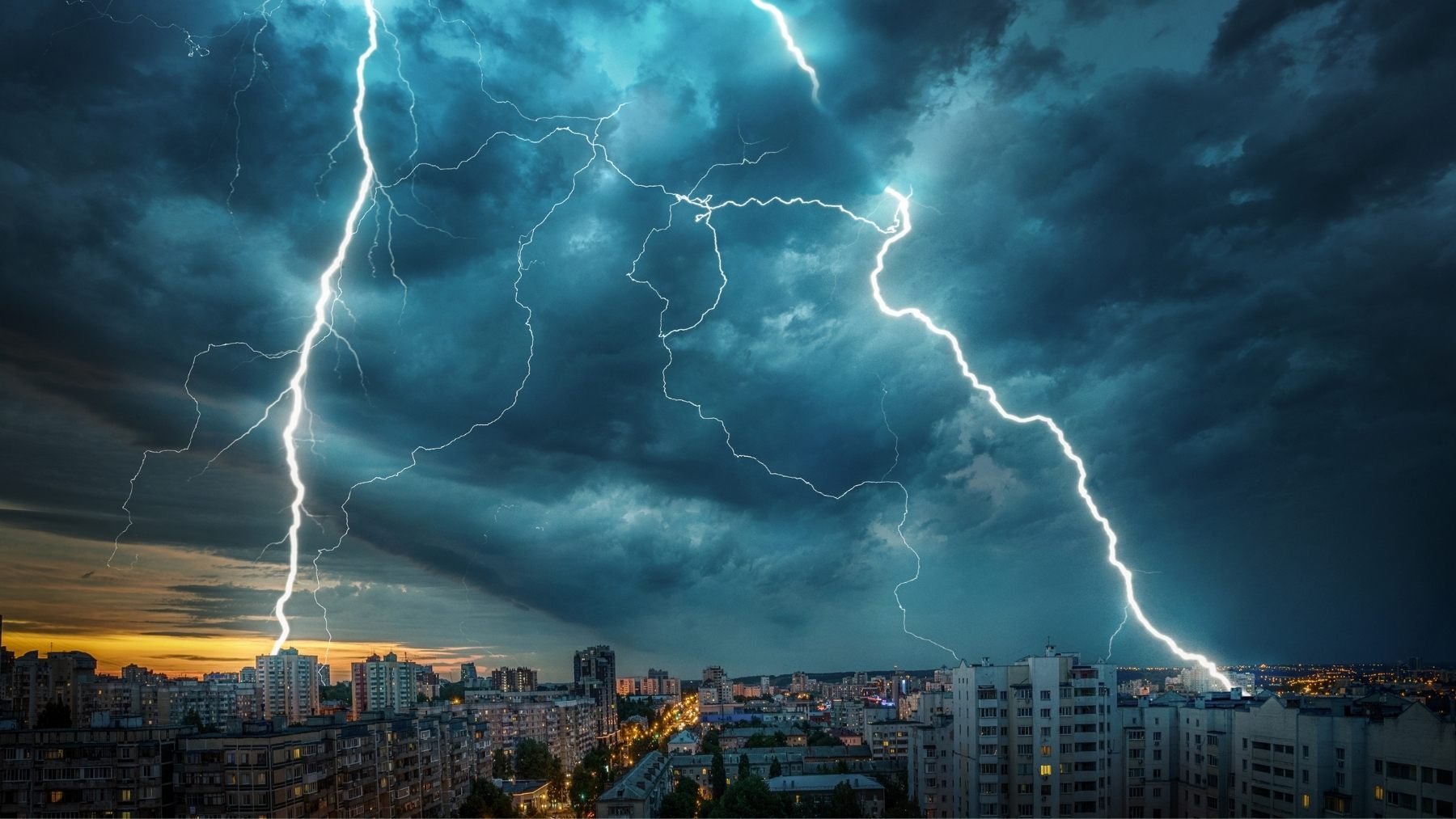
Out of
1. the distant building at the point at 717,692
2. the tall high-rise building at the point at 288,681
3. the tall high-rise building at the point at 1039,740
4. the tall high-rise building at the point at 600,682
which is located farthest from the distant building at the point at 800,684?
the tall high-rise building at the point at 1039,740

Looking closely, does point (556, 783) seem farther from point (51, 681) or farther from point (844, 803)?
point (51, 681)

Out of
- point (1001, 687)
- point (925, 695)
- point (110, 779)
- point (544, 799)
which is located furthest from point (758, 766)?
point (110, 779)

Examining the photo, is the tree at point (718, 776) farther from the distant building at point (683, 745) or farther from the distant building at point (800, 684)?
→ the distant building at point (800, 684)

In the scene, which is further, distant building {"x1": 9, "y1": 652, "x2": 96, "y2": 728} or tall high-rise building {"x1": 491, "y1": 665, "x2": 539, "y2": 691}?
tall high-rise building {"x1": 491, "y1": 665, "x2": 539, "y2": 691}

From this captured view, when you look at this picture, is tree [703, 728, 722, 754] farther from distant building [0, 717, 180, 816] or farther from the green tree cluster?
distant building [0, 717, 180, 816]

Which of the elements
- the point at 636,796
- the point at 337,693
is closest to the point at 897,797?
the point at 636,796

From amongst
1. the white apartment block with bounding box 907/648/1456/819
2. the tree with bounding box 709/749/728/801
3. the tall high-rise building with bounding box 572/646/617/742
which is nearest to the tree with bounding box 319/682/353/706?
the tall high-rise building with bounding box 572/646/617/742

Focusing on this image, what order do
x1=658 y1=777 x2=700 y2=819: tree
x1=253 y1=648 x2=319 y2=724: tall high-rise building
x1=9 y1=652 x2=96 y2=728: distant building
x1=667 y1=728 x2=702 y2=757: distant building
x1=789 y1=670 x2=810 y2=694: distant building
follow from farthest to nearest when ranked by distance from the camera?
x1=789 y1=670 x2=810 y2=694: distant building < x1=253 y1=648 x2=319 y2=724: tall high-rise building < x1=667 y1=728 x2=702 y2=757: distant building < x1=9 y1=652 x2=96 y2=728: distant building < x1=658 y1=777 x2=700 y2=819: tree

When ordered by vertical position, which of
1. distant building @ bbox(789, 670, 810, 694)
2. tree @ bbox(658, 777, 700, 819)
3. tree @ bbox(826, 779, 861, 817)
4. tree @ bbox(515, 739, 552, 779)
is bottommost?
distant building @ bbox(789, 670, 810, 694)
